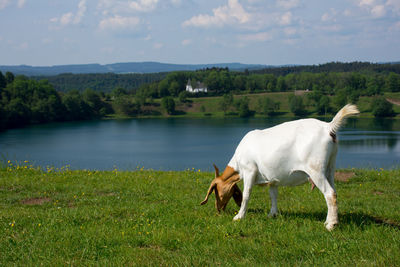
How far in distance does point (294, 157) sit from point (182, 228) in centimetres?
211

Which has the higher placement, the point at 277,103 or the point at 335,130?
the point at 335,130

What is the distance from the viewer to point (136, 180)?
1105 cm

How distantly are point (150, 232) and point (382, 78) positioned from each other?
16634 centimetres

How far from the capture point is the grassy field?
4836mm

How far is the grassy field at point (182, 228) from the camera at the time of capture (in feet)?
15.9

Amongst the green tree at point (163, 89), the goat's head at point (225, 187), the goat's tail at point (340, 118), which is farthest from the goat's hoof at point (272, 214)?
the green tree at point (163, 89)

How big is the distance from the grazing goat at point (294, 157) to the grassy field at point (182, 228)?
601 mm

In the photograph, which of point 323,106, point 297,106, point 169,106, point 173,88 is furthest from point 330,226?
point 173,88

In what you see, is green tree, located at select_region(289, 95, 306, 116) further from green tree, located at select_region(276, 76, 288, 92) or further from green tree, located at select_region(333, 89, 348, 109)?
green tree, located at select_region(276, 76, 288, 92)

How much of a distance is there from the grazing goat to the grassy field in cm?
60

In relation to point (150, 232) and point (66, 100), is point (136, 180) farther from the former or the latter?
point (66, 100)

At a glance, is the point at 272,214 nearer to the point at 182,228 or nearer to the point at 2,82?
the point at 182,228

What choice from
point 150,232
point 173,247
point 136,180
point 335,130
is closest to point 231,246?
point 173,247

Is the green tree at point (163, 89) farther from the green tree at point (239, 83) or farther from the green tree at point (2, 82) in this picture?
the green tree at point (2, 82)
